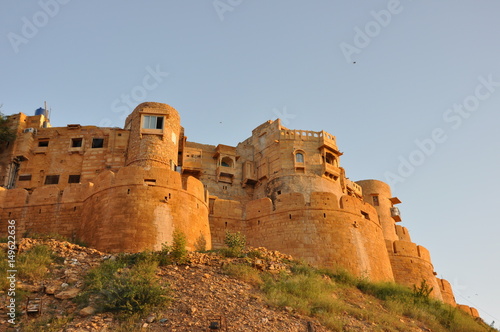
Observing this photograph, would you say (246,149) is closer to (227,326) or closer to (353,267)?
(353,267)

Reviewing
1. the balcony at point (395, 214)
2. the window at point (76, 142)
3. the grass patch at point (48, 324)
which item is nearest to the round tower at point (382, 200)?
the balcony at point (395, 214)

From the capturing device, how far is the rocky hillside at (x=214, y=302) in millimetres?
11805

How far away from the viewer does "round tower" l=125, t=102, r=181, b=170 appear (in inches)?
1021

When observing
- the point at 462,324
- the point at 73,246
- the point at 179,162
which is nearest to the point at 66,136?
the point at 179,162

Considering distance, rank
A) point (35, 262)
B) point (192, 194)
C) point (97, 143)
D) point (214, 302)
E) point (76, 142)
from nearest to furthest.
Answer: point (214, 302) → point (35, 262) → point (192, 194) → point (97, 143) → point (76, 142)

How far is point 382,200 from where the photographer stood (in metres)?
35.8

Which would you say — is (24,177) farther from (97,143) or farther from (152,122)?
(152,122)

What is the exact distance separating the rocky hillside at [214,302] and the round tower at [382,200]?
1772 centimetres

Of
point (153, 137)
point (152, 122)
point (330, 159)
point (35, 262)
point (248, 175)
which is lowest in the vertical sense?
point (35, 262)

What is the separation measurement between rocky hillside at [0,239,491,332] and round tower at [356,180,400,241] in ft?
58.1

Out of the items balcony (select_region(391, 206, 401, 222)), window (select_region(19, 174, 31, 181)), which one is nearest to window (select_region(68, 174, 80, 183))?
window (select_region(19, 174, 31, 181))

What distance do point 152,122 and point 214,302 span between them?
15460 mm

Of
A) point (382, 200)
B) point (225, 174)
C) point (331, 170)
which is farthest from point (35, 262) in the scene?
point (382, 200)

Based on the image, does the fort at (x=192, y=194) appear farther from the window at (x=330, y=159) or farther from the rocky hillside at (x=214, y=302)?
the rocky hillside at (x=214, y=302)
